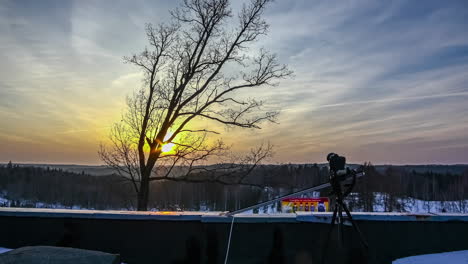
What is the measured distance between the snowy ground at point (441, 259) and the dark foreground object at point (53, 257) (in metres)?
2.42

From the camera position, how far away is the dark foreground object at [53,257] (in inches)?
108

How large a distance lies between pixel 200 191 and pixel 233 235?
33.4m

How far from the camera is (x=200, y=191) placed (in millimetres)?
36500

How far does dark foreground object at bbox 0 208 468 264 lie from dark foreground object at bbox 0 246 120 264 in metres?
0.81

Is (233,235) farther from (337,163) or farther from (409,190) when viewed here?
(409,190)

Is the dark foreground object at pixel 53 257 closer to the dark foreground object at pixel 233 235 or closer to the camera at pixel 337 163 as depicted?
the dark foreground object at pixel 233 235

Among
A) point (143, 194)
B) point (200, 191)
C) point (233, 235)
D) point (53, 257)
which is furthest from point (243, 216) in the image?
point (200, 191)

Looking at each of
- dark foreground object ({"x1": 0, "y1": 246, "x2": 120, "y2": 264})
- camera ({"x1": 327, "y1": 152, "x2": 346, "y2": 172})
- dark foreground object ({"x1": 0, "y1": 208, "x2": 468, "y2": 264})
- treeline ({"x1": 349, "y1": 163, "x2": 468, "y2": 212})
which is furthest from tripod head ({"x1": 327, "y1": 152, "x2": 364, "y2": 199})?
treeline ({"x1": 349, "y1": 163, "x2": 468, "y2": 212})

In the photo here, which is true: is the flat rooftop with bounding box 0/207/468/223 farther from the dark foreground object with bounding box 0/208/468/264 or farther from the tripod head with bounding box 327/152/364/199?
the tripod head with bounding box 327/152/364/199

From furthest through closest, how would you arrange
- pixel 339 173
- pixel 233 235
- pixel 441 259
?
pixel 233 235
pixel 441 259
pixel 339 173

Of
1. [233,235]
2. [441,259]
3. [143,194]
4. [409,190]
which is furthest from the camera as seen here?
[409,190]

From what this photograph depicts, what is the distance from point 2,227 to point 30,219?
0.34 meters

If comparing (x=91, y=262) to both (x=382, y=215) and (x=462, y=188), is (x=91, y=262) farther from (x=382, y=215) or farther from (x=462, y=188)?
(x=462, y=188)

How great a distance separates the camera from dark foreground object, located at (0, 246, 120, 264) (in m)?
2.76
